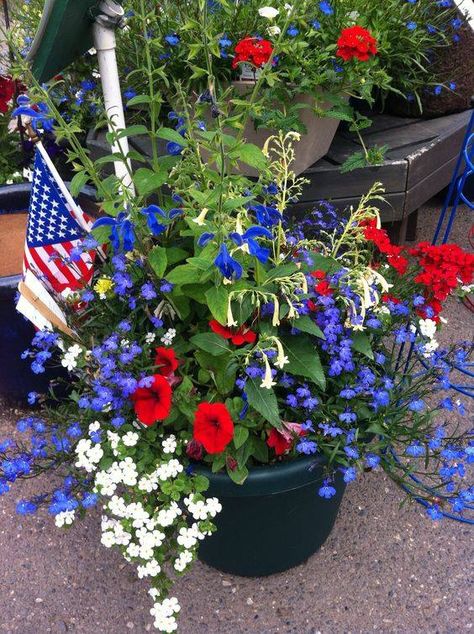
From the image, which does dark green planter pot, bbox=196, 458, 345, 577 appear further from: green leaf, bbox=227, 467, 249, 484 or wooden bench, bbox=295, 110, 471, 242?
wooden bench, bbox=295, 110, 471, 242

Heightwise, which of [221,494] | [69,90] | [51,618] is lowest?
[51,618]

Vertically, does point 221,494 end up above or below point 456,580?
above

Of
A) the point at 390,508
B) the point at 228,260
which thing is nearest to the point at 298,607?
the point at 390,508

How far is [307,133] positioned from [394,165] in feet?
1.25

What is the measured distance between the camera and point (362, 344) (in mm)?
1527

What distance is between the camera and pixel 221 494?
1.52 m

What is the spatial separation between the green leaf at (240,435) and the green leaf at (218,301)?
0.27 meters

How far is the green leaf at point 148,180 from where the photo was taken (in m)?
1.51

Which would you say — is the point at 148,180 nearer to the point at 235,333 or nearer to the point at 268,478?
the point at 235,333

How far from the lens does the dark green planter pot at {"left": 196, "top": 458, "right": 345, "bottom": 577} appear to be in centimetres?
150

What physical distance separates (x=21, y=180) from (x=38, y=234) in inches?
41.1

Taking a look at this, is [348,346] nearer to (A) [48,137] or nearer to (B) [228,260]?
(B) [228,260]

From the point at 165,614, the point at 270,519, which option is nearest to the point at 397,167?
the point at 270,519

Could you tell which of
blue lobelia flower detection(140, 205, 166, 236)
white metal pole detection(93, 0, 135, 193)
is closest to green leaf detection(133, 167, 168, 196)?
white metal pole detection(93, 0, 135, 193)
